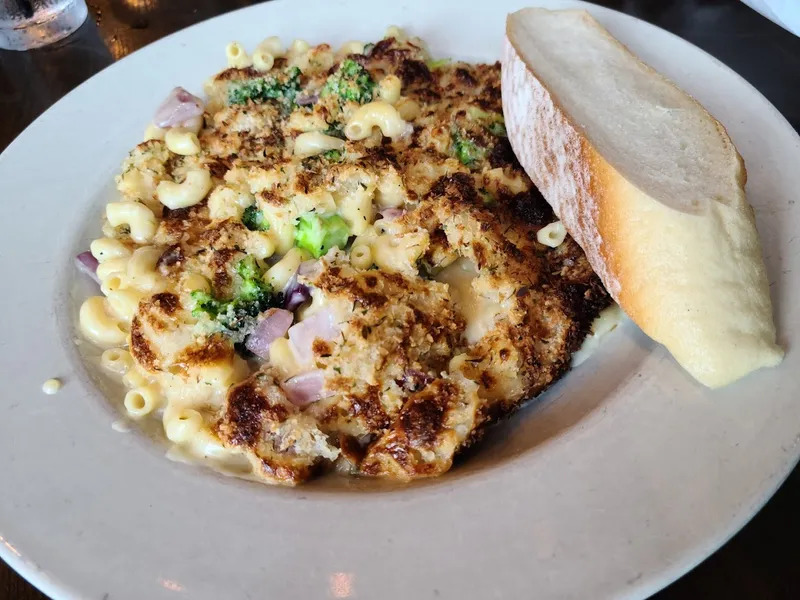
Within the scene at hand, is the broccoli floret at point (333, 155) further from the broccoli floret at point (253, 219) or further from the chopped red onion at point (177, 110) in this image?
the chopped red onion at point (177, 110)

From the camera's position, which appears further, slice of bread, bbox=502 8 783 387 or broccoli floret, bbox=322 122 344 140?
broccoli floret, bbox=322 122 344 140

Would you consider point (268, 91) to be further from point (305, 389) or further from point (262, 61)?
point (305, 389)

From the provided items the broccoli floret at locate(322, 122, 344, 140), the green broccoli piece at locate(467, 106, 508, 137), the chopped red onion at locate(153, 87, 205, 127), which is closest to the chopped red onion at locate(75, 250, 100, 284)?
the chopped red onion at locate(153, 87, 205, 127)

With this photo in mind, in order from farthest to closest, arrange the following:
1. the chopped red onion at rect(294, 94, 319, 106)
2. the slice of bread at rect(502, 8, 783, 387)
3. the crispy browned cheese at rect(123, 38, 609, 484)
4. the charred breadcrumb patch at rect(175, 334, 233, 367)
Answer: the chopped red onion at rect(294, 94, 319, 106)
the charred breadcrumb patch at rect(175, 334, 233, 367)
the crispy browned cheese at rect(123, 38, 609, 484)
the slice of bread at rect(502, 8, 783, 387)

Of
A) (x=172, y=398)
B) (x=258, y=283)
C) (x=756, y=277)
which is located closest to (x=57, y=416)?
(x=172, y=398)

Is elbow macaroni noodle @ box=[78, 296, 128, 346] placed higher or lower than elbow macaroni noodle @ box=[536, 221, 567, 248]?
lower

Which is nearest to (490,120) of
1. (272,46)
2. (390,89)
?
(390,89)

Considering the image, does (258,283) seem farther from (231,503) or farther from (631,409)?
(631,409)

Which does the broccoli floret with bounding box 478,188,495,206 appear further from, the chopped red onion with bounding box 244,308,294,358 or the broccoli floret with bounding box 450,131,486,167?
the chopped red onion with bounding box 244,308,294,358
